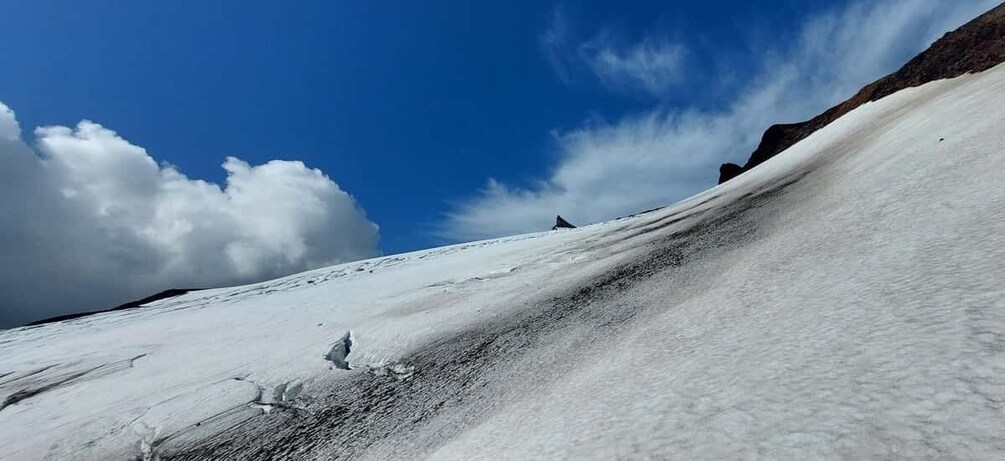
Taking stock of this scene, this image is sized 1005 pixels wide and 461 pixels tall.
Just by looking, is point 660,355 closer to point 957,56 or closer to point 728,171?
point 957,56

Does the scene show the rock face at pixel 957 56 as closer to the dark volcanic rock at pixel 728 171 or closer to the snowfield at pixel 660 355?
the dark volcanic rock at pixel 728 171

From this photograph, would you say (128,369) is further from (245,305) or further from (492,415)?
(492,415)

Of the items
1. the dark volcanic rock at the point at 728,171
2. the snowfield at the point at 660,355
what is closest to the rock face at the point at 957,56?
the dark volcanic rock at the point at 728,171

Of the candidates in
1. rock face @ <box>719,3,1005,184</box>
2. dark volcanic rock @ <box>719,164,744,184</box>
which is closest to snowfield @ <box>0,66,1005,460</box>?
rock face @ <box>719,3,1005,184</box>

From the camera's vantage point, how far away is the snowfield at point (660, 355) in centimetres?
247

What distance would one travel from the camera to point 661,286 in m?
6.79

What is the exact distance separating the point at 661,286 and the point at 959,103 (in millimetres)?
10781

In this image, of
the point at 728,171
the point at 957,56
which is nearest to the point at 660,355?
the point at 957,56

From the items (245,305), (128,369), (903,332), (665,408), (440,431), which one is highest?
(245,305)

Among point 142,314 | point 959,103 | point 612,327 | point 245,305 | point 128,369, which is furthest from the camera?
point 142,314

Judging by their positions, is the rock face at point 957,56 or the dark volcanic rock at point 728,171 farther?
the dark volcanic rock at point 728,171

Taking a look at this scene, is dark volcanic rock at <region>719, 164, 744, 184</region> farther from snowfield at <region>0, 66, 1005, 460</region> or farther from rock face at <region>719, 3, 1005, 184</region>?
snowfield at <region>0, 66, 1005, 460</region>

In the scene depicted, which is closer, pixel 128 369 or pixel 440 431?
pixel 440 431

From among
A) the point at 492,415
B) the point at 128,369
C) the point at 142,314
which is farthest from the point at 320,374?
the point at 142,314
